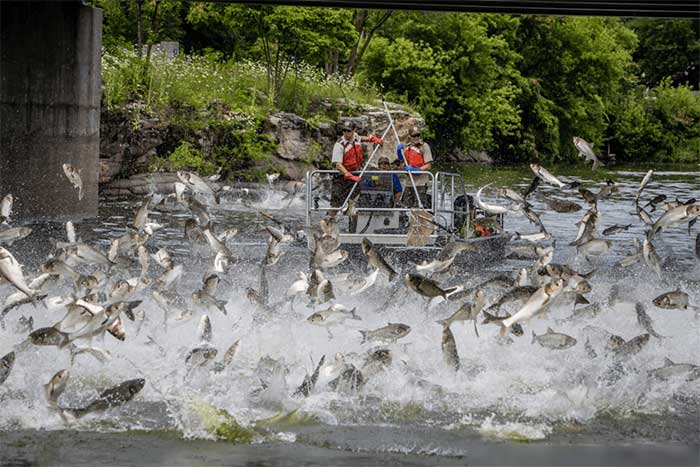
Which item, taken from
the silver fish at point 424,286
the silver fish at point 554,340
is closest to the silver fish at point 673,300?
the silver fish at point 554,340

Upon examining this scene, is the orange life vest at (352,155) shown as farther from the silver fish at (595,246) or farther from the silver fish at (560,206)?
the silver fish at (595,246)

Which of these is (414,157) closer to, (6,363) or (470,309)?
(470,309)

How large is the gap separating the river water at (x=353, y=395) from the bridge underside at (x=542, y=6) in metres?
5.19

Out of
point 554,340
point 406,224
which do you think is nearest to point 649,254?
point 554,340

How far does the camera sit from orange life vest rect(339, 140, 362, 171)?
2006 cm

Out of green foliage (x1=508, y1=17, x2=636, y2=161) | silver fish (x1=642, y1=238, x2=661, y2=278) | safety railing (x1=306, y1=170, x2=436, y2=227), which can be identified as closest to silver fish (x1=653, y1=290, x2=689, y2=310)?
silver fish (x1=642, y1=238, x2=661, y2=278)

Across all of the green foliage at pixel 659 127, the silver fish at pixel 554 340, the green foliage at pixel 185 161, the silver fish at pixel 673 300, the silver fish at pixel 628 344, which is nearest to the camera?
the silver fish at pixel 554 340

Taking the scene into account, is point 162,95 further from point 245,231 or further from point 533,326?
point 533,326

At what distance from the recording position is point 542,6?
758 inches

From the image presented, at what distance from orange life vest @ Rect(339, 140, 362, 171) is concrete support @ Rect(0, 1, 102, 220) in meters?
7.40

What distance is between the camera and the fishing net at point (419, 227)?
19078mm

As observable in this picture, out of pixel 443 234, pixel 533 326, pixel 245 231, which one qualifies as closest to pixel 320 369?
pixel 533 326

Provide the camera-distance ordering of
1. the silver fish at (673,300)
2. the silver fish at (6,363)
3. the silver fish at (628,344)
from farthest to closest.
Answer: the silver fish at (673,300) < the silver fish at (628,344) < the silver fish at (6,363)

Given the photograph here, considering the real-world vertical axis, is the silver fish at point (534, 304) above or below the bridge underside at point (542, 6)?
below
